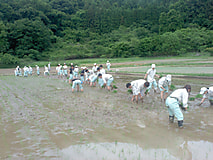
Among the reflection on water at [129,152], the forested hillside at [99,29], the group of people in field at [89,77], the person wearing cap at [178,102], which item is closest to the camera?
the reflection on water at [129,152]

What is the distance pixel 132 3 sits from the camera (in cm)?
9694

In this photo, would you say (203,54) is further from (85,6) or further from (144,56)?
(85,6)

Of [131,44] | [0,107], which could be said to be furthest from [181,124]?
[131,44]

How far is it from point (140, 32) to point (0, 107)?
64.0 meters

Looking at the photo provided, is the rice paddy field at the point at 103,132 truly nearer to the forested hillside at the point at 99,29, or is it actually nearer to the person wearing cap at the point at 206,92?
the person wearing cap at the point at 206,92

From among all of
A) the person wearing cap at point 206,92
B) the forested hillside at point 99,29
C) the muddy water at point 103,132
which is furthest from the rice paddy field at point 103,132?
the forested hillside at point 99,29

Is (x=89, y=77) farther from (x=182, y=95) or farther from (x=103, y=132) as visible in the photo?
(x=182, y=95)

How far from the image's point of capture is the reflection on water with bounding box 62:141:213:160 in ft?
16.3

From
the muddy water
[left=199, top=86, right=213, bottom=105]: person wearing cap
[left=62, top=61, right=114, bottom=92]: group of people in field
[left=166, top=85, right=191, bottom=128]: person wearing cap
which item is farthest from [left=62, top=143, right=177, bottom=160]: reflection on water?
[left=62, top=61, right=114, bottom=92]: group of people in field

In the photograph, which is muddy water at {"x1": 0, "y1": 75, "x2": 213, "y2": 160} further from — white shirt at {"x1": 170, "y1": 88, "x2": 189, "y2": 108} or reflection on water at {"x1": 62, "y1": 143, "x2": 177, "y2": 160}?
white shirt at {"x1": 170, "y1": 88, "x2": 189, "y2": 108}

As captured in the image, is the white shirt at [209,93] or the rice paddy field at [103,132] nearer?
the rice paddy field at [103,132]

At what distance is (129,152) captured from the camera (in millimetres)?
5191

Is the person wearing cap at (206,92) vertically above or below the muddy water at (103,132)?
above

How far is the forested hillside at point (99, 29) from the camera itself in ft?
168
